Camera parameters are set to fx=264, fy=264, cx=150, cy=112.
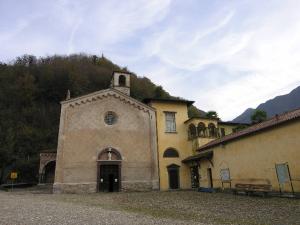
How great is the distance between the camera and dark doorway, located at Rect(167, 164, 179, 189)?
26502 mm

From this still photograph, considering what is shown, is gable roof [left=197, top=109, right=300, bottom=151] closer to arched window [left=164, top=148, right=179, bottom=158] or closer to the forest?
arched window [left=164, top=148, right=179, bottom=158]

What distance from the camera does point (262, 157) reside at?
16.6 meters

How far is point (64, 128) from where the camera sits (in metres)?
24.1

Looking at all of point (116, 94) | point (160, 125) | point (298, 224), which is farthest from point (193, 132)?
point (298, 224)

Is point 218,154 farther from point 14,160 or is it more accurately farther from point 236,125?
point 14,160

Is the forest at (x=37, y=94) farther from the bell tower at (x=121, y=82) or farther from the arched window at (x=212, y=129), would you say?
the arched window at (x=212, y=129)

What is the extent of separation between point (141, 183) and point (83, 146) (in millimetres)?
6308

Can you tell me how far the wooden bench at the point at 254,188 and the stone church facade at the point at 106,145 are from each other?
30.8ft

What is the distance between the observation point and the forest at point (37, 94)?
40.8 metres

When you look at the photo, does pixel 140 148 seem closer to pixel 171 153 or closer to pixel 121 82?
pixel 171 153

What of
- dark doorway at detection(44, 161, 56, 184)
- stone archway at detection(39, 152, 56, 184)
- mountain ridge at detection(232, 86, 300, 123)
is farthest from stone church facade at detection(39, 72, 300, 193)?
mountain ridge at detection(232, 86, 300, 123)

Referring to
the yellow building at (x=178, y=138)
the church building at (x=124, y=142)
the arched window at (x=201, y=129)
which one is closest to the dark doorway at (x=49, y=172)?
the church building at (x=124, y=142)

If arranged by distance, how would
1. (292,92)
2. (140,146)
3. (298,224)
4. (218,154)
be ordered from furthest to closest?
1. (292,92)
2. (140,146)
3. (218,154)
4. (298,224)

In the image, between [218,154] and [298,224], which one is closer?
[298,224]
